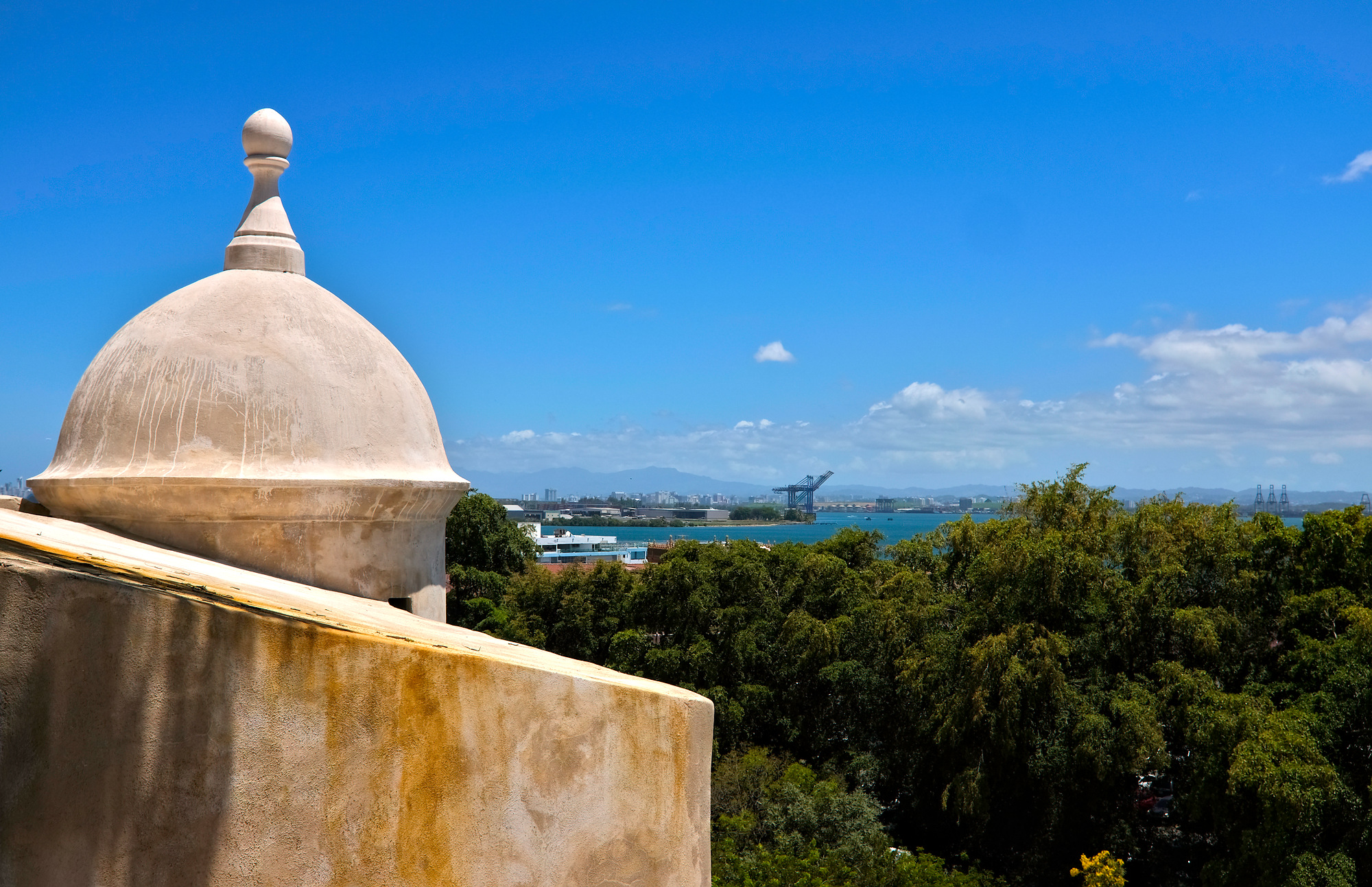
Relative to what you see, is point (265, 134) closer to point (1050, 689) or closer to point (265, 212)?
point (265, 212)

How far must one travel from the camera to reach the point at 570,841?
17.6 feet

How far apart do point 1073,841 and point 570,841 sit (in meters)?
18.9

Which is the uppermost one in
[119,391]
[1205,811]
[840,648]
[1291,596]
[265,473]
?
[119,391]

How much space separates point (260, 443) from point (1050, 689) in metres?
17.8

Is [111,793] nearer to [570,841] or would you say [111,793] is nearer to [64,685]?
[64,685]

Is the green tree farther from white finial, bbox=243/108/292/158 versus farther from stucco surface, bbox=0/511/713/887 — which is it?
stucco surface, bbox=0/511/713/887

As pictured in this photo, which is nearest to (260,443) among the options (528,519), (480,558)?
(480,558)

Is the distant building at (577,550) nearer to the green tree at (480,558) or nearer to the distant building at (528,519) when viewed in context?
the distant building at (528,519)

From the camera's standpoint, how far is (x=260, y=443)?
23.2 ft

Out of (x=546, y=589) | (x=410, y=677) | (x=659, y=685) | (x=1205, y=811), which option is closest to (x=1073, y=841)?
(x=1205, y=811)

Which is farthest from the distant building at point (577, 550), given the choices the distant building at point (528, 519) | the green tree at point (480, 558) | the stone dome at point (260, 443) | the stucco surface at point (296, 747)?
the stucco surface at point (296, 747)

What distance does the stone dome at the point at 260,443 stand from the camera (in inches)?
273

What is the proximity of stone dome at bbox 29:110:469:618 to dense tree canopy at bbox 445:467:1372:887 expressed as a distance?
12.2 meters

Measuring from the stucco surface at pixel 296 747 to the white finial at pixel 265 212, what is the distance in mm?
3148
